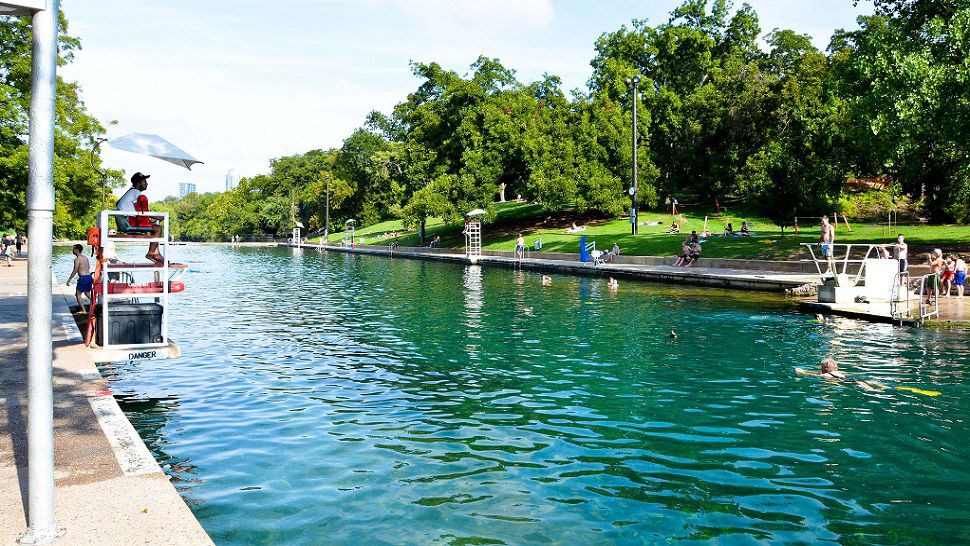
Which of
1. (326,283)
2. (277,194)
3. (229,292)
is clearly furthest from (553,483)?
(277,194)

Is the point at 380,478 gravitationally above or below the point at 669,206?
below

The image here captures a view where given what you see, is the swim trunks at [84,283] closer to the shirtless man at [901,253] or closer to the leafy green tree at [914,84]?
the shirtless man at [901,253]

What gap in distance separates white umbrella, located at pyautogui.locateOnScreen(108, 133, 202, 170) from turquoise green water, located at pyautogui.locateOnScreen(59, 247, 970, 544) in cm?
379

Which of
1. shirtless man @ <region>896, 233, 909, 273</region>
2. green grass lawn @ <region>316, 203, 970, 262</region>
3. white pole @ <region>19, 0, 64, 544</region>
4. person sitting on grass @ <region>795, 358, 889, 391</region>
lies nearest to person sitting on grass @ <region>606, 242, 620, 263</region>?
green grass lawn @ <region>316, 203, 970, 262</region>

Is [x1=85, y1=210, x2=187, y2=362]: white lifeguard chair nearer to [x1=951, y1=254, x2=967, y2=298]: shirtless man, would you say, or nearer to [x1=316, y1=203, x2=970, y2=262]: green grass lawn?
[x1=951, y1=254, x2=967, y2=298]: shirtless man

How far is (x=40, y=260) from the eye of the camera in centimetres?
464

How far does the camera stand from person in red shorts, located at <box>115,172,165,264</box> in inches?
443

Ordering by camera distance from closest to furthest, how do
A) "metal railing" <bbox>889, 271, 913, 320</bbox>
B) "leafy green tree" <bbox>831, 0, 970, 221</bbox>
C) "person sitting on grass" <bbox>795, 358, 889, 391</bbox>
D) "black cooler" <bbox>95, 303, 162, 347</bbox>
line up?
"black cooler" <bbox>95, 303, 162, 347</bbox>
"person sitting on grass" <bbox>795, 358, 889, 391</bbox>
"metal railing" <bbox>889, 271, 913, 320</bbox>
"leafy green tree" <bbox>831, 0, 970, 221</bbox>

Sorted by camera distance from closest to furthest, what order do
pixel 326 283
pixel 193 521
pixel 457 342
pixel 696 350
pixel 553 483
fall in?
pixel 193 521
pixel 553 483
pixel 696 350
pixel 457 342
pixel 326 283

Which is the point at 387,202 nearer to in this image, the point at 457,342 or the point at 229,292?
the point at 229,292

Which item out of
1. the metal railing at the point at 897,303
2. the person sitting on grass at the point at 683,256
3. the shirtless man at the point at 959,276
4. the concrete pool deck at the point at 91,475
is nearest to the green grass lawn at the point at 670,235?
the person sitting on grass at the point at 683,256

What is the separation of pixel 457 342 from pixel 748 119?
1880 inches

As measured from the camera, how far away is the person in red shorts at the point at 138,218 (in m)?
11.2

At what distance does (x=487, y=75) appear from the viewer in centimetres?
6750
